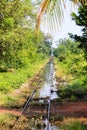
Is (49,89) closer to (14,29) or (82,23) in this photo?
(14,29)

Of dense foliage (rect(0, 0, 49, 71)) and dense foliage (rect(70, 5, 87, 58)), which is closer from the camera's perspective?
dense foliage (rect(70, 5, 87, 58))

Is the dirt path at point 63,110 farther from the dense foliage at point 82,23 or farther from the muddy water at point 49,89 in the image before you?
the muddy water at point 49,89

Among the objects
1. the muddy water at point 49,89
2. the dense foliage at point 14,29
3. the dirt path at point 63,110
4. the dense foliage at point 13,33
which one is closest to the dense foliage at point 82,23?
the dirt path at point 63,110

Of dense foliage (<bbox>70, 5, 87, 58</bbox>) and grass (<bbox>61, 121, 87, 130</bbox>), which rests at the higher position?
dense foliage (<bbox>70, 5, 87, 58</bbox>)

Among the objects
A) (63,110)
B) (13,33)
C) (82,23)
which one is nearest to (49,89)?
(13,33)

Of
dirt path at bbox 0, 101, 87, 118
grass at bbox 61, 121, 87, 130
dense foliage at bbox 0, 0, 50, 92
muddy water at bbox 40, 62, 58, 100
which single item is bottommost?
muddy water at bbox 40, 62, 58, 100

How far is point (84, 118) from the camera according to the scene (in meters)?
14.6

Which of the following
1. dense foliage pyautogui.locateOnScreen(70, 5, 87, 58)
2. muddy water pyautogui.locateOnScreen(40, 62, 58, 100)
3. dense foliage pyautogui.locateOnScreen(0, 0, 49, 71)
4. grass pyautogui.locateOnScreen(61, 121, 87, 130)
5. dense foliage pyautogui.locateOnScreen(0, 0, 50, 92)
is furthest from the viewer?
dense foliage pyautogui.locateOnScreen(0, 0, 49, 71)

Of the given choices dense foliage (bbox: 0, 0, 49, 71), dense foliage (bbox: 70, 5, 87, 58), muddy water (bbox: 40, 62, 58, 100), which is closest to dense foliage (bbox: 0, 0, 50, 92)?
dense foliage (bbox: 0, 0, 49, 71)

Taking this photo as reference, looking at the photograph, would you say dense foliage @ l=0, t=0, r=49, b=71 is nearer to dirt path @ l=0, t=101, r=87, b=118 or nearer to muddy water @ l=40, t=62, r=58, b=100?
muddy water @ l=40, t=62, r=58, b=100

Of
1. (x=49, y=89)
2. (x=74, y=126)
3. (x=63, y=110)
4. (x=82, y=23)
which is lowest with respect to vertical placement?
(x=49, y=89)

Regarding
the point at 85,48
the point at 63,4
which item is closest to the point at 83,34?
the point at 85,48

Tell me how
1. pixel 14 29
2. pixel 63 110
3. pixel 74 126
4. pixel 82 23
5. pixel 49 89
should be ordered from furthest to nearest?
pixel 14 29 → pixel 49 89 → pixel 63 110 → pixel 82 23 → pixel 74 126

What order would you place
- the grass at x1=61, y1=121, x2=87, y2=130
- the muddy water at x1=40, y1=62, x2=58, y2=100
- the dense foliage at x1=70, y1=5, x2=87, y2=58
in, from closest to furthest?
1. the grass at x1=61, y1=121, x2=87, y2=130
2. the dense foliage at x1=70, y1=5, x2=87, y2=58
3. the muddy water at x1=40, y1=62, x2=58, y2=100
